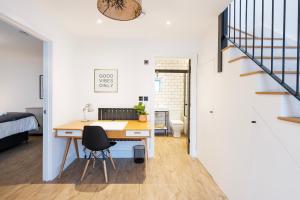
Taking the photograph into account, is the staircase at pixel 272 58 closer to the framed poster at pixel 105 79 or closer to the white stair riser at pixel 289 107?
the white stair riser at pixel 289 107

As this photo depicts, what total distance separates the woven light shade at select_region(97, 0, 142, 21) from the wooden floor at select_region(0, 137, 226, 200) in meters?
2.06

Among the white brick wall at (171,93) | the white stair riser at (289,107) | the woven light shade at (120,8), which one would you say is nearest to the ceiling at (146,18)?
the woven light shade at (120,8)

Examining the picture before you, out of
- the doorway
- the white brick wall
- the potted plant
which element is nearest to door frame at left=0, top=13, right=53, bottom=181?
the potted plant

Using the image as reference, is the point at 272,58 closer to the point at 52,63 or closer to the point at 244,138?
the point at 244,138

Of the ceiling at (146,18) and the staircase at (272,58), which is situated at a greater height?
the ceiling at (146,18)

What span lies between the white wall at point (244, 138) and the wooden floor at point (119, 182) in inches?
13.2

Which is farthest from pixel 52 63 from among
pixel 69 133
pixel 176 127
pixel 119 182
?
pixel 176 127

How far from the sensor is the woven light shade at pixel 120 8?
1.57 m

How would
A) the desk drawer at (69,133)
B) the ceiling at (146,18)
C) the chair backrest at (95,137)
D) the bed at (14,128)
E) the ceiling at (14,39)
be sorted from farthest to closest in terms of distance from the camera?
the bed at (14,128) → the ceiling at (14,39) → the desk drawer at (69,133) → the chair backrest at (95,137) → the ceiling at (146,18)

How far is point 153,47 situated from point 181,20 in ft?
3.27

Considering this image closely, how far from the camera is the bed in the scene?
409 cm

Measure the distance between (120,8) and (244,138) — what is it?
171cm

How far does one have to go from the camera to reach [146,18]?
288 cm

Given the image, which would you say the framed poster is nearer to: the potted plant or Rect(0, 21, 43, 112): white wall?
the potted plant
